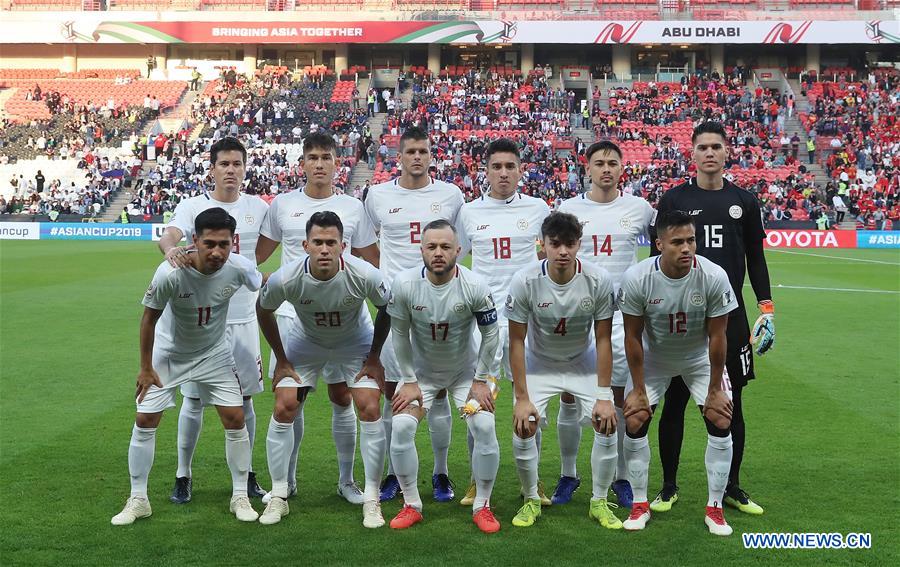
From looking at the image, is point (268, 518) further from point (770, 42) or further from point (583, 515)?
point (770, 42)

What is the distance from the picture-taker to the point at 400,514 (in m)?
5.54

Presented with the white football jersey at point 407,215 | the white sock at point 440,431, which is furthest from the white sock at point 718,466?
the white football jersey at point 407,215

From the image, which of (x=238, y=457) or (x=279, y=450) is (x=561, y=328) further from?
(x=238, y=457)

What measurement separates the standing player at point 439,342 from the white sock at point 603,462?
628 millimetres

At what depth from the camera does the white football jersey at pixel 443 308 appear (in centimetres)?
564

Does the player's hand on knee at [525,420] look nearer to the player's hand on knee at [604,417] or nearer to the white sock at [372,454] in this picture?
the player's hand on knee at [604,417]

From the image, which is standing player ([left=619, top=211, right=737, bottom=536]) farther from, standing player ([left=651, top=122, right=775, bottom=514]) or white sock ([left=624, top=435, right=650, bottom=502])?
standing player ([left=651, top=122, right=775, bottom=514])

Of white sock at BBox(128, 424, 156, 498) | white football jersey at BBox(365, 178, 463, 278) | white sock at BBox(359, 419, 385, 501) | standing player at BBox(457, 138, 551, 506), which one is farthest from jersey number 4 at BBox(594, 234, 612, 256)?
white sock at BBox(128, 424, 156, 498)

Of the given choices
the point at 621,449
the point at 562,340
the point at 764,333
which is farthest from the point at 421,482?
the point at 764,333

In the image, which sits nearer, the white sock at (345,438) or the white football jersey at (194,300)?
the white football jersey at (194,300)

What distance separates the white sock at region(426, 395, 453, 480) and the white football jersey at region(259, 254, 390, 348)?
0.87 m

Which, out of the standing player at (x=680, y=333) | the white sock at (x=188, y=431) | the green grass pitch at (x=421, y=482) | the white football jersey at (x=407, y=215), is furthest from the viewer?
the white football jersey at (x=407, y=215)

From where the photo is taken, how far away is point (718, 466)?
5496 millimetres

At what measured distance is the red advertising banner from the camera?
104 ft
